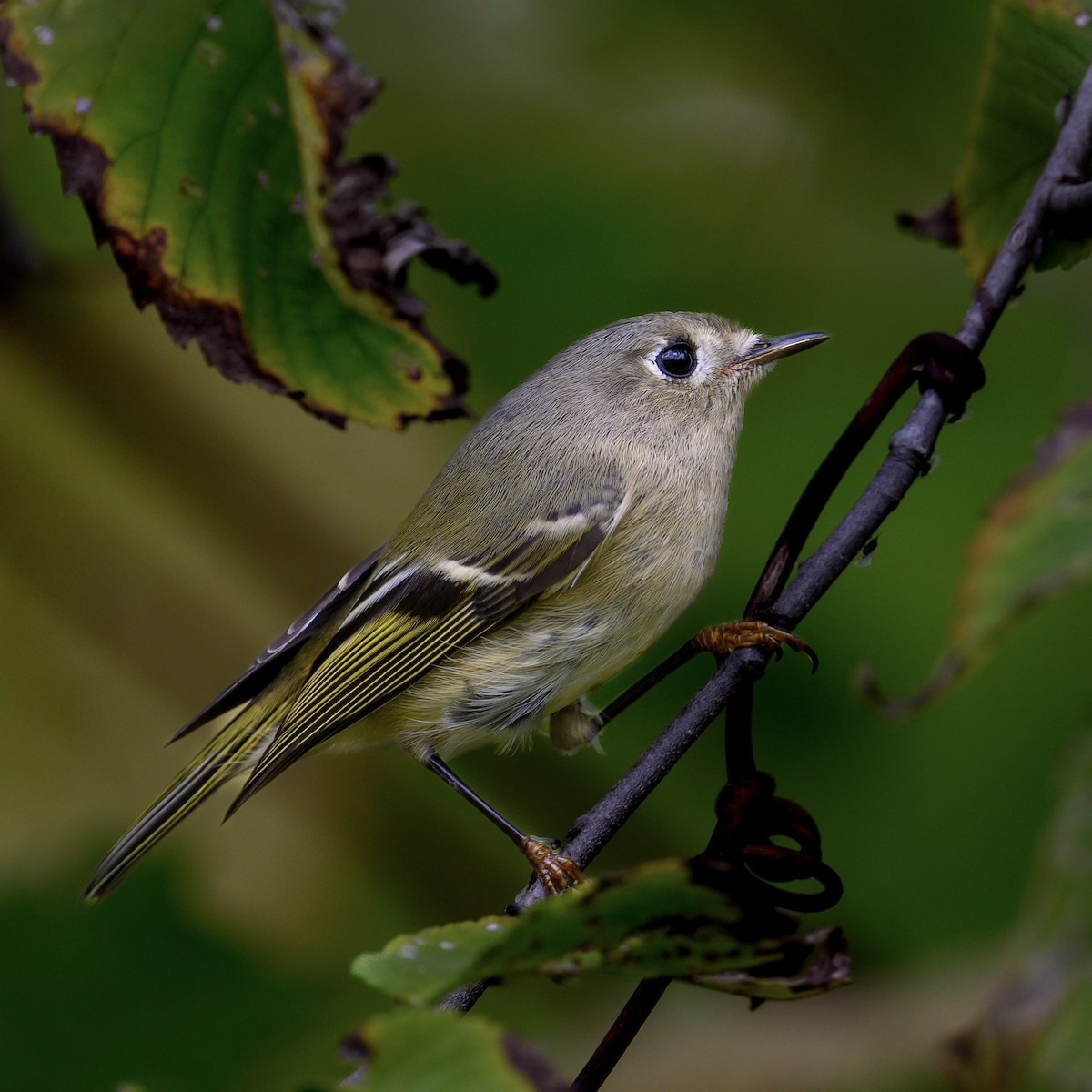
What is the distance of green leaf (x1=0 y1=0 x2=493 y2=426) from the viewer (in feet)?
3.27

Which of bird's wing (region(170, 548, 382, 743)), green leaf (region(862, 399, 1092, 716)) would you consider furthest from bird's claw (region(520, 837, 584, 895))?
green leaf (region(862, 399, 1092, 716))

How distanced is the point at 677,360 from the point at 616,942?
0.91 m

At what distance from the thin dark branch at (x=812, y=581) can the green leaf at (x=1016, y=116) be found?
0.11 meters

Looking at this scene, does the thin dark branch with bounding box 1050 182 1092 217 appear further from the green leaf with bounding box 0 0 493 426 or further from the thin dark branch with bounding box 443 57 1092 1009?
the green leaf with bounding box 0 0 493 426

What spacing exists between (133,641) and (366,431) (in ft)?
1.59

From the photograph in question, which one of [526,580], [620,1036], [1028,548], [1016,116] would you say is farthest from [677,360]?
[1028,548]

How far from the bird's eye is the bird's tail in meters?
0.59

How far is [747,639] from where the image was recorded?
96cm

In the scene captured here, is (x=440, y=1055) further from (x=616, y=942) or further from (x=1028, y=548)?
(x=1028, y=548)

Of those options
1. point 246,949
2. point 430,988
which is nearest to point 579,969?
point 430,988

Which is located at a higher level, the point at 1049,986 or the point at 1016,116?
the point at 1016,116

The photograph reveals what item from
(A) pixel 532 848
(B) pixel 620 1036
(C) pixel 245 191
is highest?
(C) pixel 245 191

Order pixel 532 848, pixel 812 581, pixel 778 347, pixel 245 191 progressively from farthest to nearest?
pixel 778 347 → pixel 532 848 → pixel 245 191 → pixel 812 581

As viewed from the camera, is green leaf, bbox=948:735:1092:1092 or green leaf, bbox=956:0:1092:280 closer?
green leaf, bbox=948:735:1092:1092
